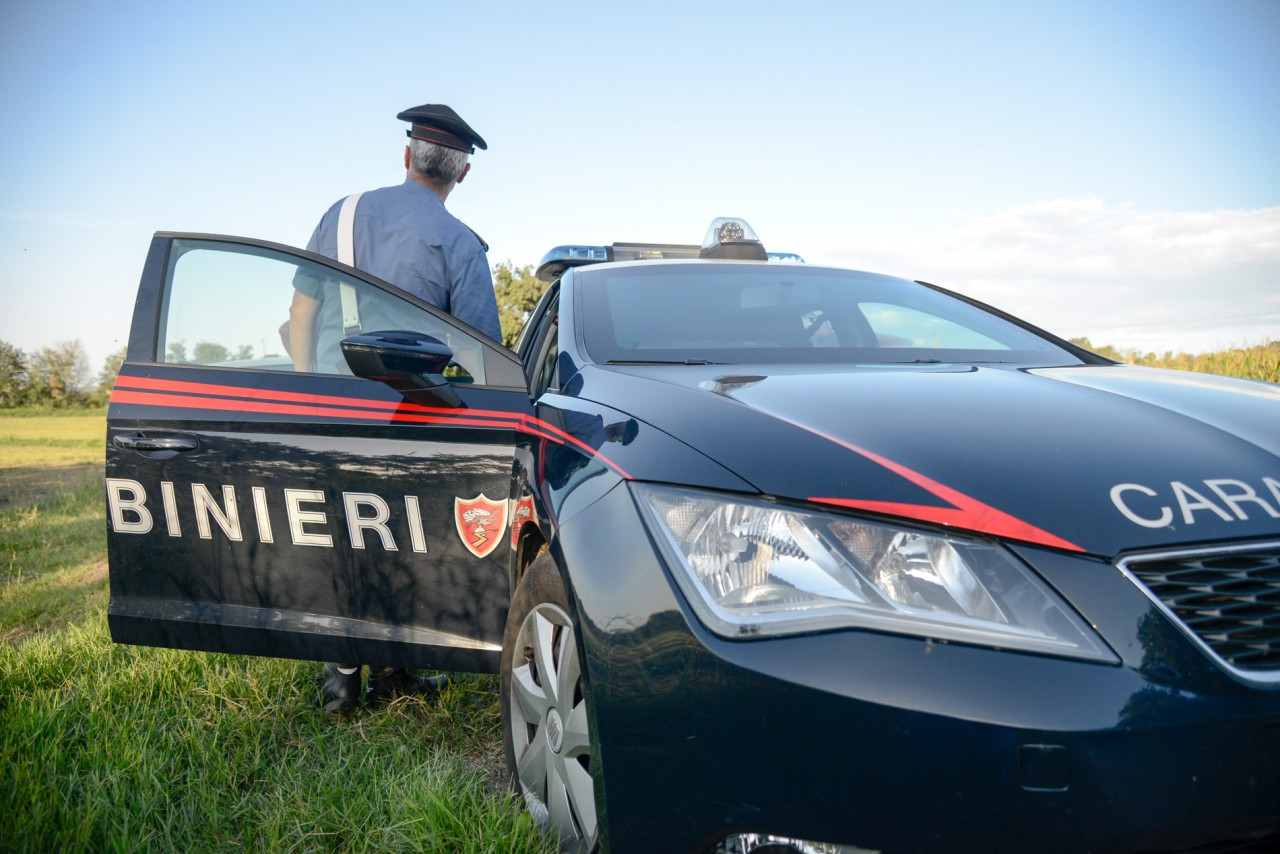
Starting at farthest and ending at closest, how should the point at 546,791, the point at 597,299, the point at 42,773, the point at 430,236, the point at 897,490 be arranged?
the point at 430,236, the point at 597,299, the point at 42,773, the point at 546,791, the point at 897,490

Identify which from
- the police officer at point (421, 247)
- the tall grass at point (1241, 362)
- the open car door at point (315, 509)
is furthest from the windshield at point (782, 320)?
the tall grass at point (1241, 362)

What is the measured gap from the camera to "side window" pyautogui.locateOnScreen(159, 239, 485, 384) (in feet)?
8.66

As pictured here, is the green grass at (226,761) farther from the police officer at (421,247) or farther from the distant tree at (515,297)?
the distant tree at (515,297)

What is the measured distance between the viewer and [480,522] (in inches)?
96.3

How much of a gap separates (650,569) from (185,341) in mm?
1863

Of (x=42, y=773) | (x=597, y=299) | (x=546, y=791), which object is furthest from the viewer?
(x=597, y=299)

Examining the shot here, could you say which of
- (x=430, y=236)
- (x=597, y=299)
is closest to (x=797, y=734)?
(x=597, y=299)

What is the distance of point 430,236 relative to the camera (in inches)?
134

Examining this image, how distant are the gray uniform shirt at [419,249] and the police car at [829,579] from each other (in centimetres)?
106

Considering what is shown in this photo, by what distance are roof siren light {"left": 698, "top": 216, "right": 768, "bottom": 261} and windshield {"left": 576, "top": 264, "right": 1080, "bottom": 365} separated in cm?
48

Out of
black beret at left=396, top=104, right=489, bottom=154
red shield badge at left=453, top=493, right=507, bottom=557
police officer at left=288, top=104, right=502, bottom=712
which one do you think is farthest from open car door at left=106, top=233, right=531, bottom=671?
black beret at left=396, top=104, right=489, bottom=154

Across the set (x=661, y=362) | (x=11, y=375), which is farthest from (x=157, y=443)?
(x=11, y=375)

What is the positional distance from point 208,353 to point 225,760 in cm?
111

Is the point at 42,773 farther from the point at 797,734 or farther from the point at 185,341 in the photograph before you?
the point at 797,734
